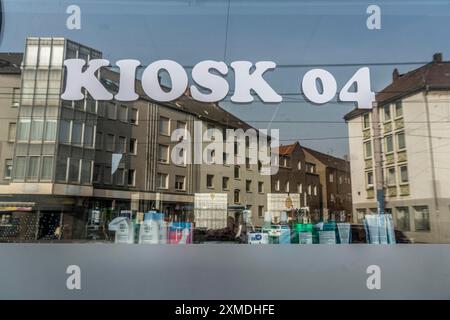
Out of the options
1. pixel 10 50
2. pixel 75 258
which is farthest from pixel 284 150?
pixel 10 50

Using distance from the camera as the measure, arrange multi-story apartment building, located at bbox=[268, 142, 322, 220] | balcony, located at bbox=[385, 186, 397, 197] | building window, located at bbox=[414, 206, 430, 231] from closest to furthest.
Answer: building window, located at bbox=[414, 206, 430, 231] → balcony, located at bbox=[385, 186, 397, 197] → multi-story apartment building, located at bbox=[268, 142, 322, 220]

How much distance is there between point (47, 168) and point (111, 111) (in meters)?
0.36

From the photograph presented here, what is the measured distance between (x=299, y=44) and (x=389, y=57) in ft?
1.28

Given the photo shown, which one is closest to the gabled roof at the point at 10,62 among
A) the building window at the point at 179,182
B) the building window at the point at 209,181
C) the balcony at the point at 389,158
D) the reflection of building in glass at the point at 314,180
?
the building window at the point at 179,182

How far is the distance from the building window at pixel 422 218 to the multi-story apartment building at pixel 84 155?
651 mm

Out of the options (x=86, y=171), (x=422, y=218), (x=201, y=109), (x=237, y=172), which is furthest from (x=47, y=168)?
(x=422, y=218)

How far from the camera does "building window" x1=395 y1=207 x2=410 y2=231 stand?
1630 mm

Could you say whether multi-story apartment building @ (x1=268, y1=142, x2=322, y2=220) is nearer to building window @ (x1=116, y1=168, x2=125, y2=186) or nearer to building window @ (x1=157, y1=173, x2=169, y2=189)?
building window @ (x1=157, y1=173, x2=169, y2=189)

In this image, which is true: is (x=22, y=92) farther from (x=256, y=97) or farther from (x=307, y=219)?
(x=307, y=219)

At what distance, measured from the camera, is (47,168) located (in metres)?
1.65

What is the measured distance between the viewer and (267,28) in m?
1.70

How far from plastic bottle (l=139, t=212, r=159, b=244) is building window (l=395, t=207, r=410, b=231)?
1028 mm

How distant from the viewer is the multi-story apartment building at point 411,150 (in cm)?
164

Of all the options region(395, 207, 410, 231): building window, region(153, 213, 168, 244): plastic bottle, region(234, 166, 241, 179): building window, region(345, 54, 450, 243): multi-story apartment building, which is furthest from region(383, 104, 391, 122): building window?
region(153, 213, 168, 244): plastic bottle
